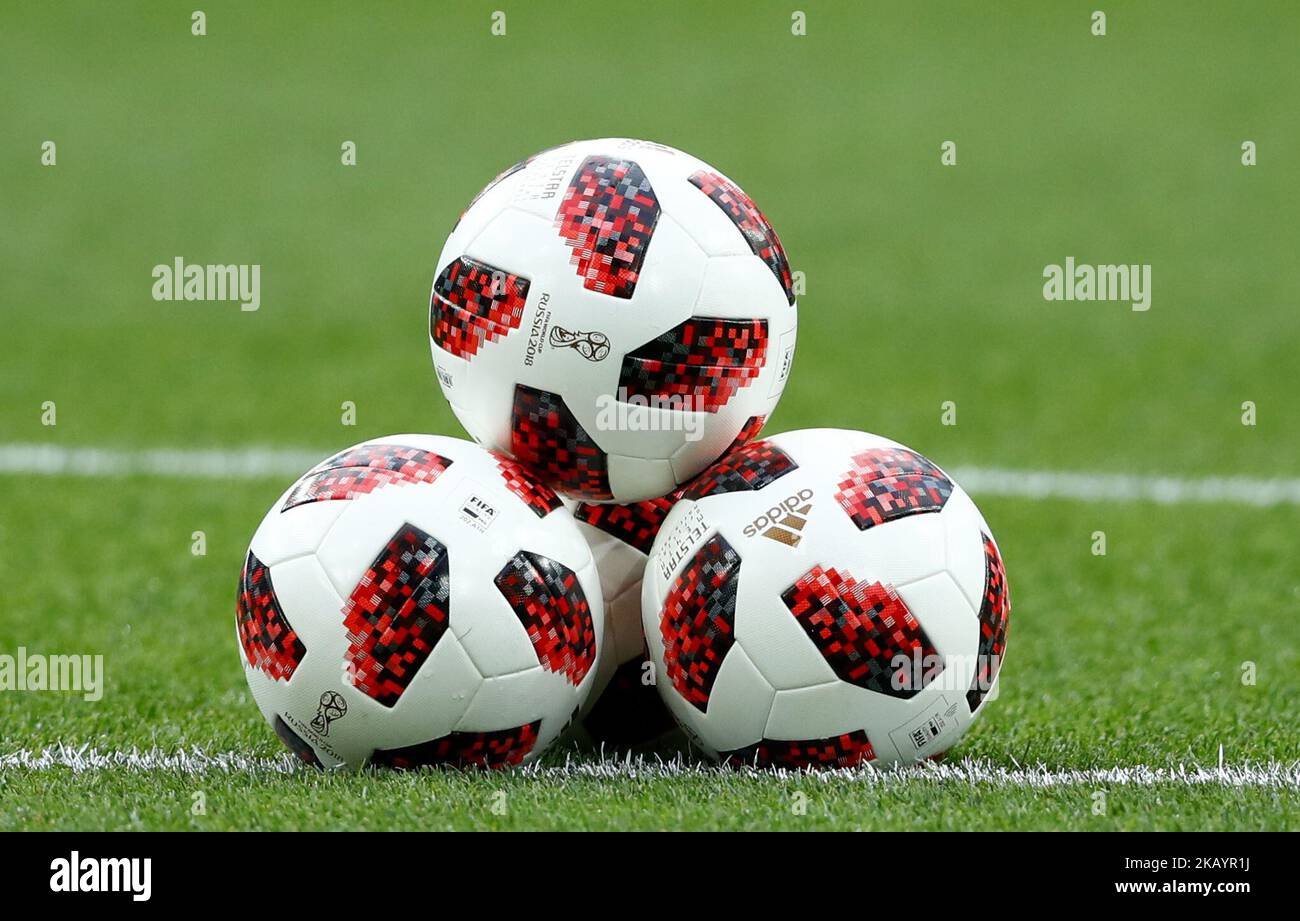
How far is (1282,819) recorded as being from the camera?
14.9 ft

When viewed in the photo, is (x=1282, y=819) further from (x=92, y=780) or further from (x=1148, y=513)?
(x=1148, y=513)

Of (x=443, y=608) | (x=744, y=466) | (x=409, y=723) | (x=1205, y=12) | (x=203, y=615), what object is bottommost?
(x=203, y=615)

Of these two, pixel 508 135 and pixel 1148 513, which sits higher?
pixel 508 135

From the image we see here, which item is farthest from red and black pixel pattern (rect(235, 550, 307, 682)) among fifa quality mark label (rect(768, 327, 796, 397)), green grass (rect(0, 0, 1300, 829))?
fifa quality mark label (rect(768, 327, 796, 397))

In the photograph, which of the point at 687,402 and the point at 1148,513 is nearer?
the point at 687,402

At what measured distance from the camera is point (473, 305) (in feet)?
16.5

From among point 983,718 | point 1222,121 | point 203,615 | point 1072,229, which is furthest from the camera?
point 1222,121

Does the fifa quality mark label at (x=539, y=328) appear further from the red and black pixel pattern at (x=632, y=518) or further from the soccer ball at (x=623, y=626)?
the red and black pixel pattern at (x=632, y=518)

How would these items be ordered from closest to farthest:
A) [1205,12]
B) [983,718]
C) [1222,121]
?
[983,718] → [1222,121] → [1205,12]

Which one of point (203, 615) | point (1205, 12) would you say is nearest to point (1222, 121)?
point (1205, 12)

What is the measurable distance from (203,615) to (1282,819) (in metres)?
5.00

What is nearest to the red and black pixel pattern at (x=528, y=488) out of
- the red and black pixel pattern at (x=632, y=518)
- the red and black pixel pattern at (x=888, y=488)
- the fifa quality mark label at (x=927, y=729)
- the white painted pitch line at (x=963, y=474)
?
the red and black pixel pattern at (x=632, y=518)

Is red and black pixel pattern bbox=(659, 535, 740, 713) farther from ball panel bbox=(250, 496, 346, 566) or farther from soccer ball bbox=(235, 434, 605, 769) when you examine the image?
ball panel bbox=(250, 496, 346, 566)

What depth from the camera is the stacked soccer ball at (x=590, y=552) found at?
4.82m
